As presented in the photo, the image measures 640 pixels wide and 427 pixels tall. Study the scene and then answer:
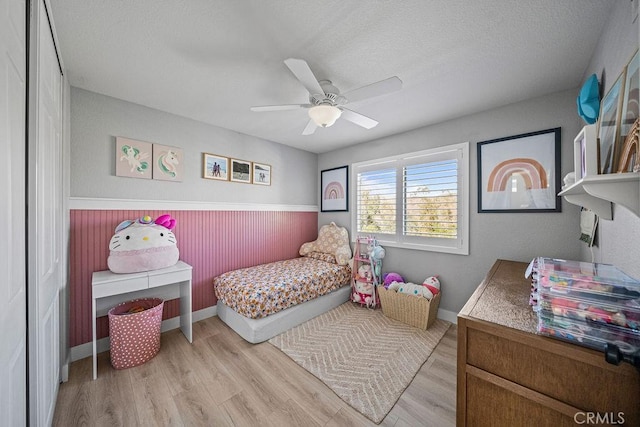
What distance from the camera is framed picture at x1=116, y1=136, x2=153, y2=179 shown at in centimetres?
225

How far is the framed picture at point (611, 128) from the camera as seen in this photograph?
1.01m

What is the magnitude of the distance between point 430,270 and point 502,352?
207 centimetres

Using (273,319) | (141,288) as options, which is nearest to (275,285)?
(273,319)

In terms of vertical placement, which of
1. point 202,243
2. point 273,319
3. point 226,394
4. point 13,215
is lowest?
point 226,394

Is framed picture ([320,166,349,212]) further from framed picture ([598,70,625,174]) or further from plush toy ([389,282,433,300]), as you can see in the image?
framed picture ([598,70,625,174])

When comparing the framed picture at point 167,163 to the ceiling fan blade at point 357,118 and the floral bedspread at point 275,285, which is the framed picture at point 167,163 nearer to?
the floral bedspread at point 275,285

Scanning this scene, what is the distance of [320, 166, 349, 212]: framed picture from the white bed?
4.82ft

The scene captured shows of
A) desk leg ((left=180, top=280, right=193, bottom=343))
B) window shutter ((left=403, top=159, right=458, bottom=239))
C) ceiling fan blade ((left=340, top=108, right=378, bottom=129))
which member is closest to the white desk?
desk leg ((left=180, top=280, right=193, bottom=343))

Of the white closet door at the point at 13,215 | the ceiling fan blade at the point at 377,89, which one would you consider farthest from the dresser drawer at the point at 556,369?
the white closet door at the point at 13,215

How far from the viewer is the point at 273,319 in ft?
7.70

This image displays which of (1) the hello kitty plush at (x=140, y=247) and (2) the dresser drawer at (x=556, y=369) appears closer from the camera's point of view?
(2) the dresser drawer at (x=556, y=369)

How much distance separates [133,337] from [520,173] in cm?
386

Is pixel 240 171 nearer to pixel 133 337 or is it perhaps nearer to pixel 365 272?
pixel 133 337

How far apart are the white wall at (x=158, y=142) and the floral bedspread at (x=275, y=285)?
1.03 meters
